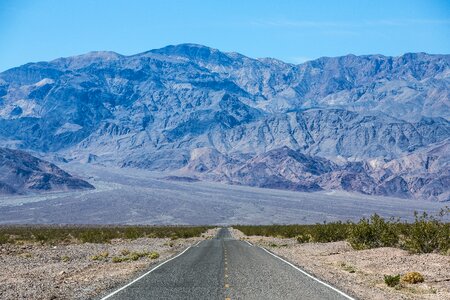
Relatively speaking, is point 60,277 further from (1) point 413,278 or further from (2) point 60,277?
(1) point 413,278

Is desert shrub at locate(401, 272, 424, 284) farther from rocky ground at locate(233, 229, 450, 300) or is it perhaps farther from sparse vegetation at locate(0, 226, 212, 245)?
sparse vegetation at locate(0, 226, 212, 245)

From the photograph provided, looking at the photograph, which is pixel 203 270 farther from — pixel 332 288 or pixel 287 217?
pixel 287 217

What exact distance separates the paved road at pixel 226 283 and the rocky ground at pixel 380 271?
1154 millimetres

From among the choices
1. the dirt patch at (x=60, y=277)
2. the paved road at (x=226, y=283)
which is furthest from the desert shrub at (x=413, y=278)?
the dirt patch at (x=60, y=277)

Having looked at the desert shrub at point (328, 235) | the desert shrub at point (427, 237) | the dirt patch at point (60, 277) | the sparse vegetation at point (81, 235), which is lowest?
the sparse vegetation at point (81, 235)

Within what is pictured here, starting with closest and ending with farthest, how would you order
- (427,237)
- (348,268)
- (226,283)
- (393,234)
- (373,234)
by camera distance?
1. (226,283)
2. (348,268)
3. (427,237)
4. (393,234)
5. (373,234)

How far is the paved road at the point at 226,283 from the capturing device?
57.0 feet

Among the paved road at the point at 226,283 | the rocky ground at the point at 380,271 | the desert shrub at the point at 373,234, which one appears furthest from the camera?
the desert shrub at the point at 373,234

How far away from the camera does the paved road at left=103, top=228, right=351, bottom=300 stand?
57.0ft

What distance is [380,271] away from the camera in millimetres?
24859

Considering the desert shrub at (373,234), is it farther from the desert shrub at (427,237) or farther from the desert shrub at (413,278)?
the desert shrub at (413,278)

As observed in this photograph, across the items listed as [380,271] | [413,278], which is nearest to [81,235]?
[380,271]

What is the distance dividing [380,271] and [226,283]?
8.16m

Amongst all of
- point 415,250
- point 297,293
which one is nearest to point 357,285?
point 297,293
